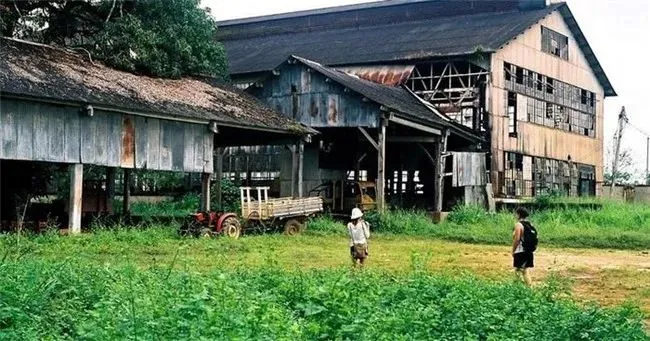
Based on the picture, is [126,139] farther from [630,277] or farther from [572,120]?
[572,120]

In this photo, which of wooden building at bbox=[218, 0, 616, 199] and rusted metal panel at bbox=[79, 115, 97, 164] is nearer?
rusted metal panel at bbox=[79, 115, 97, 164]

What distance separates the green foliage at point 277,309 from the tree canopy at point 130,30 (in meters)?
14.9

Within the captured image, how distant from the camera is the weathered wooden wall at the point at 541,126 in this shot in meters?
31.4

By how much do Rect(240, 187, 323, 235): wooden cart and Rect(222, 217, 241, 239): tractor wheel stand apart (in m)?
0.91

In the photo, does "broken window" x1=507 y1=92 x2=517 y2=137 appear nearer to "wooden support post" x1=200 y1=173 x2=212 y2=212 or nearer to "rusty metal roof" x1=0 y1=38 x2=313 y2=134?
"rusty metal roof" x1=0 y1=38 x2=313 y2=134

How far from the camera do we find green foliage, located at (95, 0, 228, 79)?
963 inches

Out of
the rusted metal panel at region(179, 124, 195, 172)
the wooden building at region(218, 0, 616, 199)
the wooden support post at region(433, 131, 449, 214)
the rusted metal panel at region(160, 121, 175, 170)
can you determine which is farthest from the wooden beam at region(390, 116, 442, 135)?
the rusted metal panel at region(160, 121, 175, 170)

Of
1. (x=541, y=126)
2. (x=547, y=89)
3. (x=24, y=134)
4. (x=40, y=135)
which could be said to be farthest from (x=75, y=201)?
(x=547, y=89)

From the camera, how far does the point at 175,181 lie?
120 feet

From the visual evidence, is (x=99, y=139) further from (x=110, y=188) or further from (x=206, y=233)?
(x=110, y=188)

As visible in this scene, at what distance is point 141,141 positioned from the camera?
21.4 m

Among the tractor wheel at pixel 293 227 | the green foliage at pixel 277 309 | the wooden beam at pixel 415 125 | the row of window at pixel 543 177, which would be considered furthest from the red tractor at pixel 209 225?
the row of window at pixel 543 177

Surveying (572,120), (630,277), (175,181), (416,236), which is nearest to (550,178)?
(572,120)

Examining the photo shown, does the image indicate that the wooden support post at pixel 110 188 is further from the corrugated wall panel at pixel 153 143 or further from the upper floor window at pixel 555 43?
the upper floor window at pixel 555 43
